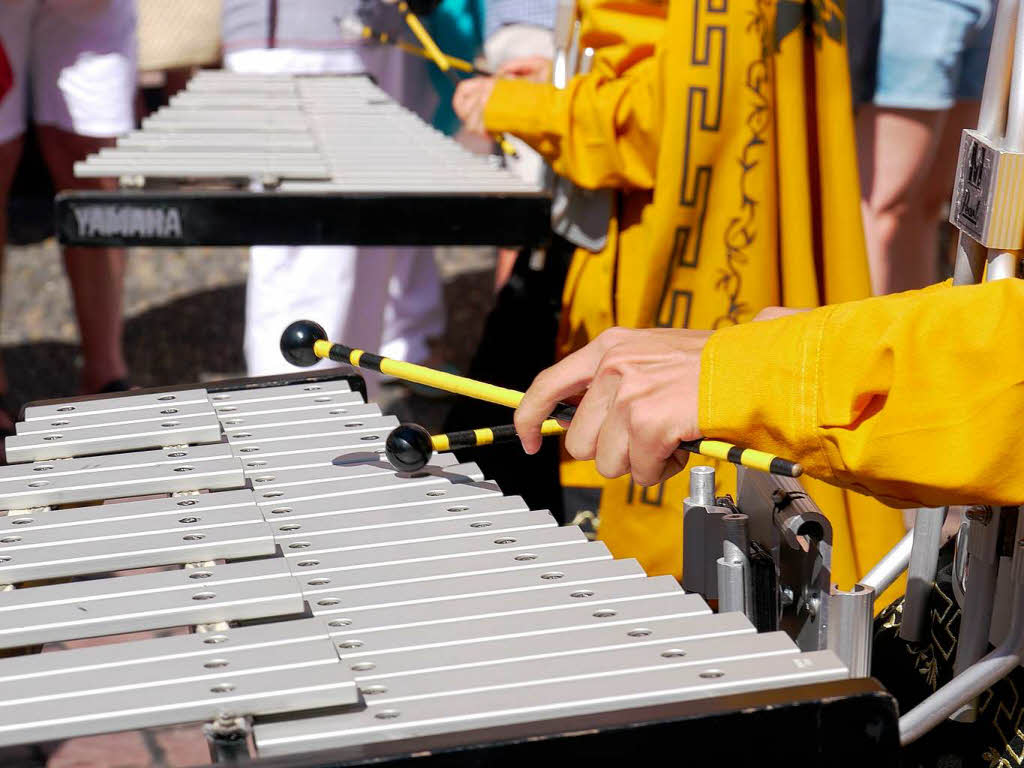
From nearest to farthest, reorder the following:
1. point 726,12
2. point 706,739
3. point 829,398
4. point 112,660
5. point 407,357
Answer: point 706,739 → point 112,660 → point 829,398 → point 726,12 → point 407,357

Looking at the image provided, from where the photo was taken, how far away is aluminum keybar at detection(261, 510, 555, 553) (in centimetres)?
145

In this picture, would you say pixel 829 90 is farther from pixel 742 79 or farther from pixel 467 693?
pixel 467 693

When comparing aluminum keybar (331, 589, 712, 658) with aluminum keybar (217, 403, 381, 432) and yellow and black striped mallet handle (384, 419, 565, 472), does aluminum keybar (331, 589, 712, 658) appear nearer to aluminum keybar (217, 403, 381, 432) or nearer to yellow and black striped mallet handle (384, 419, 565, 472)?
yellow and black striped mallet handle (384, 419, 565, 472)

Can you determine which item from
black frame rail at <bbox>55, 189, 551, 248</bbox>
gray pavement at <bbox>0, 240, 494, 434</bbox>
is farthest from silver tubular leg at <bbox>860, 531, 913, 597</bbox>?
gray pavement at <bbox>0, 240, 494, 434</bbox>

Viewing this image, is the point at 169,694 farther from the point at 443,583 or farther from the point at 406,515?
the point at 406,515

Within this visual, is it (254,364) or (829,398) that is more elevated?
(829,398)

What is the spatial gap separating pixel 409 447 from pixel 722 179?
4.06ft

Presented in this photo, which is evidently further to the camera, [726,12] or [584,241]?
[584,241]

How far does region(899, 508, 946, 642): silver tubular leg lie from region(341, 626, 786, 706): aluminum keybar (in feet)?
1.09

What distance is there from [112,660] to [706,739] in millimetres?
484

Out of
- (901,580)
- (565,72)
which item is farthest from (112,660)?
(565,72)

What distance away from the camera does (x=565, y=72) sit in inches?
112

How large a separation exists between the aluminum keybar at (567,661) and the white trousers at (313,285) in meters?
2.16

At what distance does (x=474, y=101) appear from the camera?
300 centimetres
